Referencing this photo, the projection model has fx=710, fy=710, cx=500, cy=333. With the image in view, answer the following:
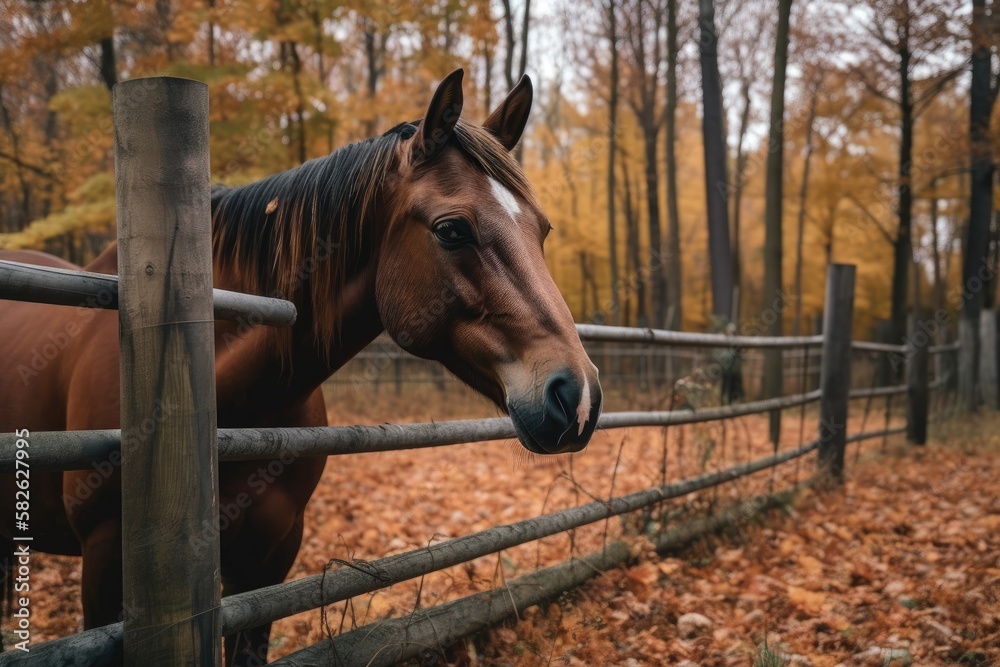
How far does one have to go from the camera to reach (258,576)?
2357mm

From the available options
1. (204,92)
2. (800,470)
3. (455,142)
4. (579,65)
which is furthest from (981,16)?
(204,92)

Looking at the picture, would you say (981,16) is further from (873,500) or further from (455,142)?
(455,142)

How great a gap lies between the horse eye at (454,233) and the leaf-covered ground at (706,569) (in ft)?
2.34

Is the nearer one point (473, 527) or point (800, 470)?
point (473, 527)

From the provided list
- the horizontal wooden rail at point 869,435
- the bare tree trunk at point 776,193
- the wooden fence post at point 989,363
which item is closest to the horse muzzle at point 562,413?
the horizontal wooden rail at point 869,435

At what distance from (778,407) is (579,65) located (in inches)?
579

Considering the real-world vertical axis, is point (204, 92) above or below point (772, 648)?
above

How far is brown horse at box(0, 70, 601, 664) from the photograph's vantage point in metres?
1.87

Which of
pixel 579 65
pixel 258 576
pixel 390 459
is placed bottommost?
pixel 390 459

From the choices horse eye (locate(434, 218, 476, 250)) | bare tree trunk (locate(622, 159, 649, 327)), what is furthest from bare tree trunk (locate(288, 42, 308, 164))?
bare tree trunk (locate(622, 159, 649, 327))

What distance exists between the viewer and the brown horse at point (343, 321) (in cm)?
187

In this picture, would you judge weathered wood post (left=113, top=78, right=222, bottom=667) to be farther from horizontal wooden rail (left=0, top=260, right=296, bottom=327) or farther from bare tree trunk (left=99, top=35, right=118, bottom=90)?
bare tree trunk (left=99, top=35, right=118, bottom=90)

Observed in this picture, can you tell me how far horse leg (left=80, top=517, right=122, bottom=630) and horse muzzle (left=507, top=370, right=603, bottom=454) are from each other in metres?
1.25

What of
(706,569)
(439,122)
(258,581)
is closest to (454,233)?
(439,122)
